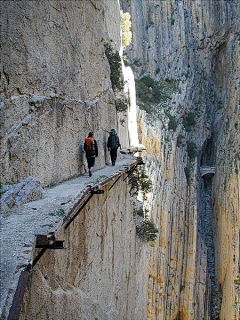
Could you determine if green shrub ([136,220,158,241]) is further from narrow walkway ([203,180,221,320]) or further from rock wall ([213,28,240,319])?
narrow walkway ([203,180,221,320])

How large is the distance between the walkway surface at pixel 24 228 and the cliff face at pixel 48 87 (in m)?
0.58

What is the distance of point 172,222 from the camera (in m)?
22.3

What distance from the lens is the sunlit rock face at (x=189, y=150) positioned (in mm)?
20641

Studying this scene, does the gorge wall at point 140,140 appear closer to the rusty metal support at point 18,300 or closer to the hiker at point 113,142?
the hiker at point 113,142

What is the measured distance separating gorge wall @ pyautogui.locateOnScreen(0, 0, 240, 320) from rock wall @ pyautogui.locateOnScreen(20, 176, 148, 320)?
0.09 ft

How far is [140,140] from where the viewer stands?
1981cm

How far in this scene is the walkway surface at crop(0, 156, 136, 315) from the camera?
2.80m

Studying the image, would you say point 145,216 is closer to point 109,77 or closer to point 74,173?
point 109,77

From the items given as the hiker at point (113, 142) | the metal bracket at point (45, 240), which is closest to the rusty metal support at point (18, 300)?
the metal bracket at point (45, 240)

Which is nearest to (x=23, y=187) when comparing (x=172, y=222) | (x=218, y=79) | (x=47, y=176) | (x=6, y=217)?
(x=6, y=217)

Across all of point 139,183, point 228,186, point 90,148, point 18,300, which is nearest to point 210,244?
point 228,186

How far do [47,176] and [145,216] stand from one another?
1142 cm

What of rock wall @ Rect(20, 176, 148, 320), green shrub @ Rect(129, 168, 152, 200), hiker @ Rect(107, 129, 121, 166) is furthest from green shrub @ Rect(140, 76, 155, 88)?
hiker @ Rect(107, 129, 121, 166)

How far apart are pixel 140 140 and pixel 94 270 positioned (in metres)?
13.3
